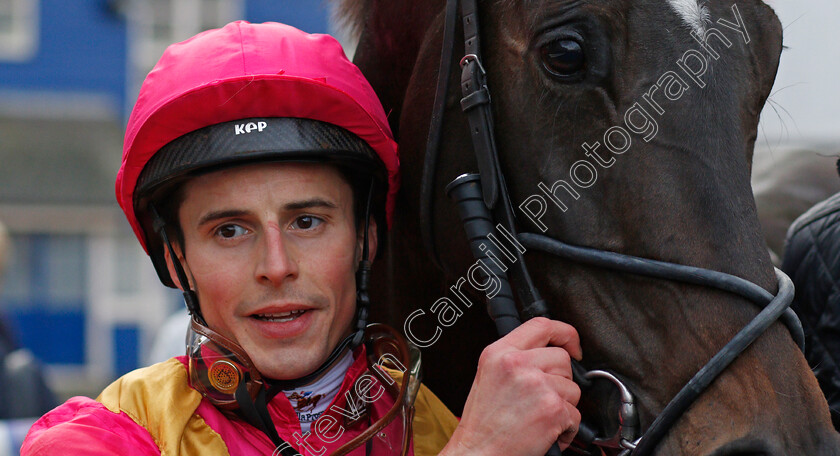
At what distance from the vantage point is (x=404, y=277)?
95.7 inches

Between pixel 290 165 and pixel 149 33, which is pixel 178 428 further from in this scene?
pixel 149 33

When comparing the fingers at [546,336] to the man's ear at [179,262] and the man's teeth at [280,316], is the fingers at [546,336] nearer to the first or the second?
the man's teeth at [280,316]

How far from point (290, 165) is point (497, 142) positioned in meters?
0.50

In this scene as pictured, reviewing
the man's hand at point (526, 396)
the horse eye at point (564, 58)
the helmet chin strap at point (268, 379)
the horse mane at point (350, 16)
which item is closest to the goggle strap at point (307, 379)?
the helmet chin strap at point (268, 379)

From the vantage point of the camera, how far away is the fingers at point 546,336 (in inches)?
66.9

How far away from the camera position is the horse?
1527 mm

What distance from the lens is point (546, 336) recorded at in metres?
1.70

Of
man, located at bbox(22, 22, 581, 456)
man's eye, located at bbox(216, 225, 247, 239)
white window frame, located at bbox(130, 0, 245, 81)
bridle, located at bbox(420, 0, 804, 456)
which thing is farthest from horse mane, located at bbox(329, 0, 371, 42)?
white window frame, located at bbox(130, 0, 245, 81)

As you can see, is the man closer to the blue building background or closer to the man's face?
the man's face

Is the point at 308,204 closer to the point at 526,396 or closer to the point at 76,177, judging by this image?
the point at 526,396

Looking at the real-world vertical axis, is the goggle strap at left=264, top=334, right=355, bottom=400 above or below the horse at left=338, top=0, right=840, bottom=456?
below

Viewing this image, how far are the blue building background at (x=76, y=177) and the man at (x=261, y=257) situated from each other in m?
10.7

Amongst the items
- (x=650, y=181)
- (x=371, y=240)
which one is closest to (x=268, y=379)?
(x=371, y=240)

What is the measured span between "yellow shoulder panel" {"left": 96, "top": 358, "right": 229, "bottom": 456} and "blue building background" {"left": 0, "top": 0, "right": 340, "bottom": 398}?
10742 millimetres
